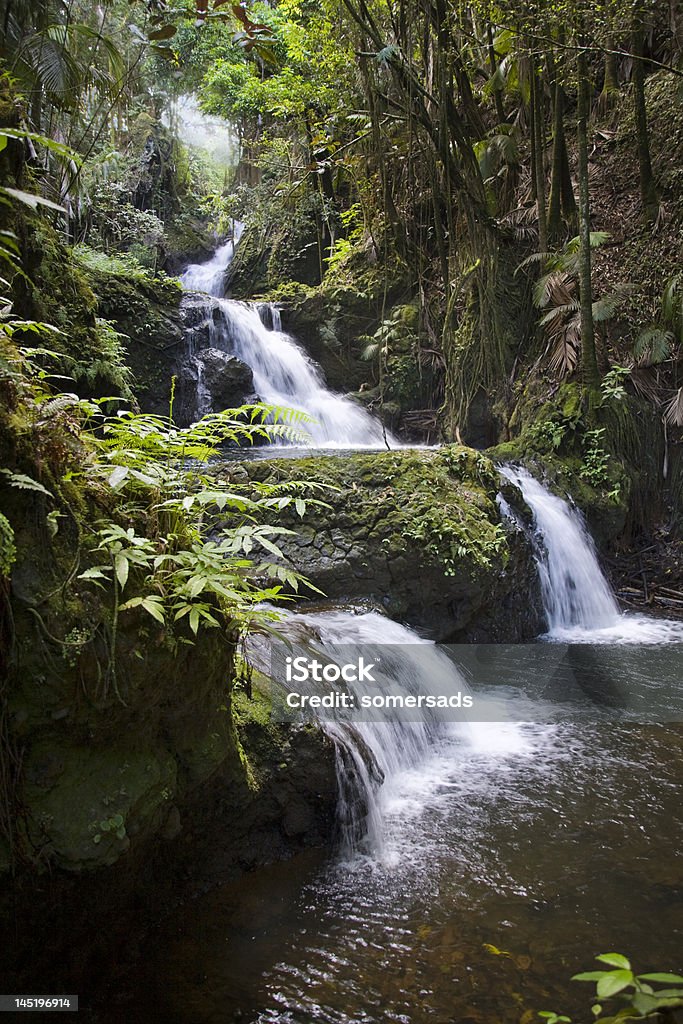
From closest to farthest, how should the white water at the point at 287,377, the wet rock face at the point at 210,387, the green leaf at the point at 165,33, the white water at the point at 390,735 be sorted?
the white water at the point at 390,735
the green leaf at the point at 165,33
the wet rock face at the point at 210,387
the white water at the point at 287,377

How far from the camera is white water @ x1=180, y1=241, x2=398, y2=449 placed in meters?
10.2

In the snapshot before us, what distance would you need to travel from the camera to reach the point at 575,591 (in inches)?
290

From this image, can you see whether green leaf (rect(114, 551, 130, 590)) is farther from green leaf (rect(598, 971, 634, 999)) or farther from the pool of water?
green leaf (rect(598, 971, 634, 999))

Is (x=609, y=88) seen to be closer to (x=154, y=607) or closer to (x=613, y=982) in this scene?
(x=154, y=607)

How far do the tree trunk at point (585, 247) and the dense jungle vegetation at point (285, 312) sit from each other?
0.07 meters

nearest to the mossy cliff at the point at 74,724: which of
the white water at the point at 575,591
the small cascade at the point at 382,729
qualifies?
the small cascade at the point at 382,729

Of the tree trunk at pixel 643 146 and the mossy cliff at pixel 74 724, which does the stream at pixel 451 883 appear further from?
the tree trunk at pixel 643 146

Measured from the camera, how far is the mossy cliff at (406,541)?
5.51 m

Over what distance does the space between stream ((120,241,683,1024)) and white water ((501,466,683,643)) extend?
1815 millimetres

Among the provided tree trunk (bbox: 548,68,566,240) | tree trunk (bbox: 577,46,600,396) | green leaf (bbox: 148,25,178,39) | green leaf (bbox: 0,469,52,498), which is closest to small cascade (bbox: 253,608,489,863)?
green leaf (bbox: 0,469,52,498)

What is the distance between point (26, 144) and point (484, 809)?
5.99 m

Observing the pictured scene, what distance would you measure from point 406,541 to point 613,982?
4436 mm

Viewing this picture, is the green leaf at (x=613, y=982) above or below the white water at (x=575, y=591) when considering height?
below

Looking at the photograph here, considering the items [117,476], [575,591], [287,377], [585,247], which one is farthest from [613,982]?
[287,377]
